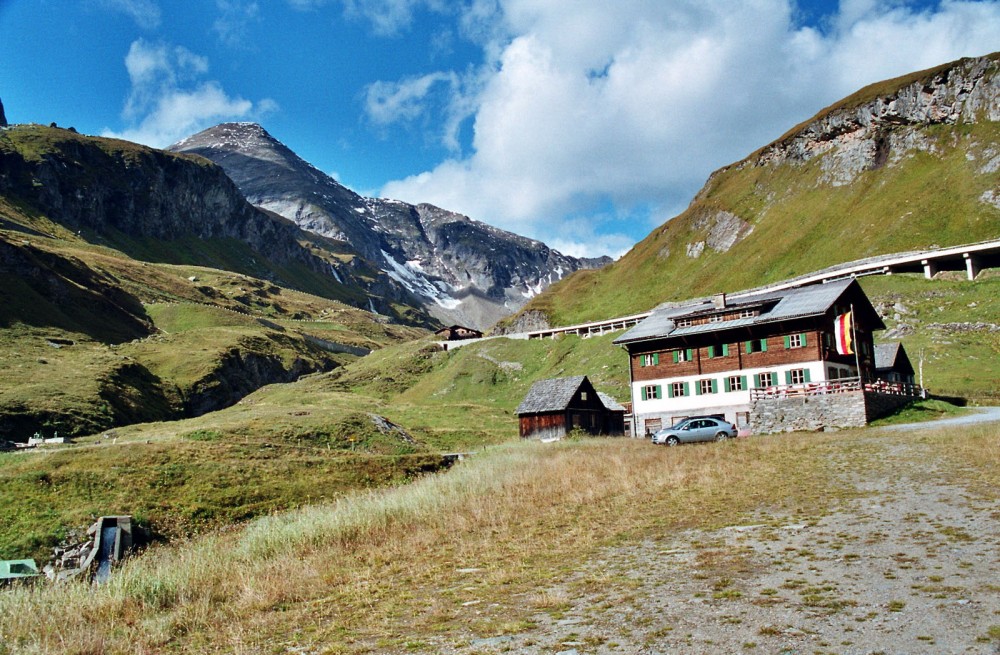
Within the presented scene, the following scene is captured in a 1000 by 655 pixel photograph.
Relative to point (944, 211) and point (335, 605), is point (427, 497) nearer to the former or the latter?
point (335, 605)

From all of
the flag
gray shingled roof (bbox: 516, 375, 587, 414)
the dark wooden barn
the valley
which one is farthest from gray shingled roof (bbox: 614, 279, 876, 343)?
the valley

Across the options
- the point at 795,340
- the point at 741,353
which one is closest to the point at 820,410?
the point at 795,340

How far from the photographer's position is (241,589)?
14.9 m

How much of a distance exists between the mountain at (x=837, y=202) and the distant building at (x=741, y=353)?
57.3 m

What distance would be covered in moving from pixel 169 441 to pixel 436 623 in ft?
126

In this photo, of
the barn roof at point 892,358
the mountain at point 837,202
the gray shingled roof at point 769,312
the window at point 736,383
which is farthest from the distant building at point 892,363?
the mountain at point 837,202

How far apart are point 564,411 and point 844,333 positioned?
2494cm

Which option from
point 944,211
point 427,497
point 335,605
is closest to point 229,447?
point 427,497

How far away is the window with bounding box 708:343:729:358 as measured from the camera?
54750 mm

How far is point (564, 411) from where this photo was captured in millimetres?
63500

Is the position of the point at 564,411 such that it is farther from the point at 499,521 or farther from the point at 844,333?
the point at 499,521

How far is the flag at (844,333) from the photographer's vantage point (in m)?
50.9

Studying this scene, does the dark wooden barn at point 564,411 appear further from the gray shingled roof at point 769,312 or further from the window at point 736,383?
the window at point 736,383

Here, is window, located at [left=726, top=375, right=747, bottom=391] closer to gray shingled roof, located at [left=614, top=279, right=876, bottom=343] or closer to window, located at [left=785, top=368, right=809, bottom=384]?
window, located at [left=785, top=368, right=809, bottom=384]
